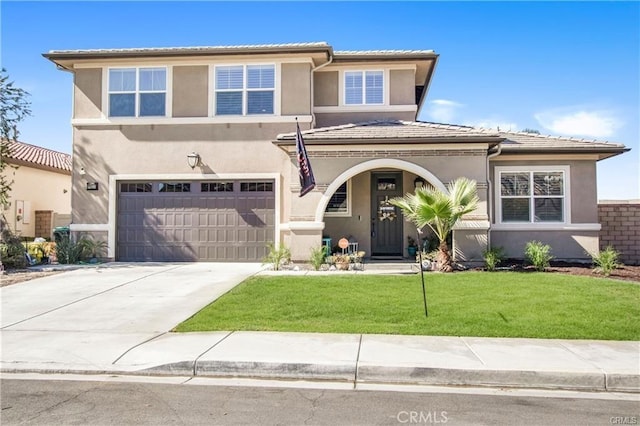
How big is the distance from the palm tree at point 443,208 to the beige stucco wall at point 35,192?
16620 mm

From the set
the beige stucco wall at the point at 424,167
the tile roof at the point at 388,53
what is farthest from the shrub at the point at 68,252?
the tile roof at the point at 388,53

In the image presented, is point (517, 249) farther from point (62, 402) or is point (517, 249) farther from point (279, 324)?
point (62, 402)

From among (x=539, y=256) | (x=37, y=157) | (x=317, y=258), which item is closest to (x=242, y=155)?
(x=317, y=258)

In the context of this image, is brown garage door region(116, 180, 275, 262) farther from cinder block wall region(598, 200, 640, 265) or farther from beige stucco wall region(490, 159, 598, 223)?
cinder block wall region(598, 200, 640, 265)

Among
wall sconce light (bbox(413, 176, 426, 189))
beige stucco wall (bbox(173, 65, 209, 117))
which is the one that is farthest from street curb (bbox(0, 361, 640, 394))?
beige stucco wall (bbox(173, 65, 209, 117))

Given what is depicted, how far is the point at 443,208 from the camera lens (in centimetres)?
1220

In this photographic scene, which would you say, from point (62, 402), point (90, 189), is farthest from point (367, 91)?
point (62, 402)

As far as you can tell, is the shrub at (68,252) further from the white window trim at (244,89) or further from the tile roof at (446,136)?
the tile roof at (446,136)

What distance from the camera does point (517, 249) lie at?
48.1 ft

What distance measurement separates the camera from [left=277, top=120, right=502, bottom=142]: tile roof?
1355 cm

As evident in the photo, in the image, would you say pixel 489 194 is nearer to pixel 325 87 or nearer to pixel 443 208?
pixel 443 208

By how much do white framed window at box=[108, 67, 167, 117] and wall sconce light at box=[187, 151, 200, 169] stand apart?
197cm

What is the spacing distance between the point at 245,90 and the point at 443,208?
8027 mm

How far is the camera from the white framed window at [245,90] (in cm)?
1603
